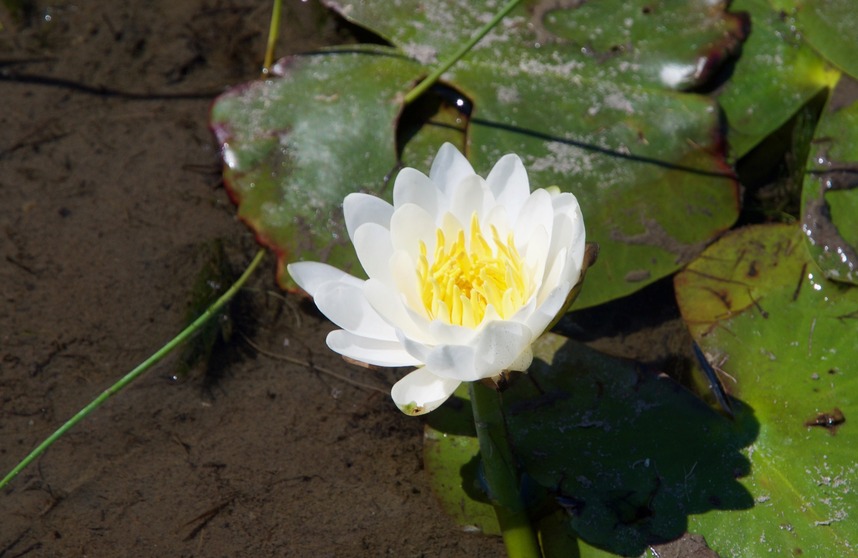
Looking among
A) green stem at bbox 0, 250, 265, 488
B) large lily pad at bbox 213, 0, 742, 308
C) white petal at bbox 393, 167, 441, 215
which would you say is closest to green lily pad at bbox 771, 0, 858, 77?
large lily pad at bbox 213, 0, 742, 308

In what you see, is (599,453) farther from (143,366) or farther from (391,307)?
(143,366)

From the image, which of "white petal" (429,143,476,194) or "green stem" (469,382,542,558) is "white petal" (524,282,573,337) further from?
"white petal" (429,143,476,194)

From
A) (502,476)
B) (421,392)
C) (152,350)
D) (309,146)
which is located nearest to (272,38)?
(309,146)

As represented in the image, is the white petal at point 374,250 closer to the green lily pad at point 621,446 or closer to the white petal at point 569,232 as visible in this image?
the white petal at point 569,232

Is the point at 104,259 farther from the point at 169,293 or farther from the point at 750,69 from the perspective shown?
the point at 750,69

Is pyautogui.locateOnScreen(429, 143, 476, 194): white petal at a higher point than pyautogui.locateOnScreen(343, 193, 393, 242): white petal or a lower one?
higher

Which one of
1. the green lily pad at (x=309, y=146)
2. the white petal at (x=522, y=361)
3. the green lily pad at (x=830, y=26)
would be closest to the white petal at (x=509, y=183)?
the white petal at (x=522, y=361)

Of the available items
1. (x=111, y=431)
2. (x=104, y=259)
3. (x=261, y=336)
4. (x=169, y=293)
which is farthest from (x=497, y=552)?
(x=104, y=259)
